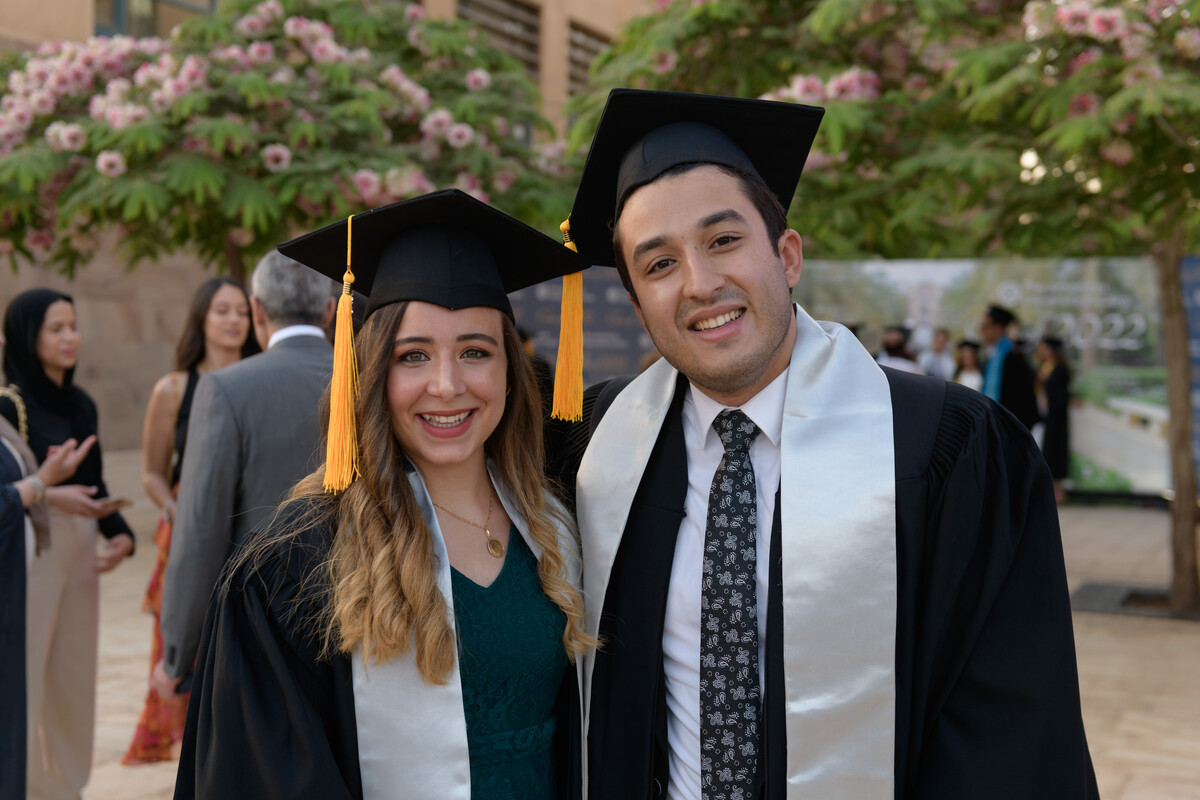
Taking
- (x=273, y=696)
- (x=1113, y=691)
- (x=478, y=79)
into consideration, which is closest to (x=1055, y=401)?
(x=1113, y=691)

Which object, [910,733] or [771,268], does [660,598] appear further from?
[771,268]

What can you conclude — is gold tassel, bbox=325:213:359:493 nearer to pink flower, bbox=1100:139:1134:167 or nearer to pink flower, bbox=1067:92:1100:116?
pink flower, bbox=1067:92:1100:116

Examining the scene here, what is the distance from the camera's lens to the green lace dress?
2.00 metres

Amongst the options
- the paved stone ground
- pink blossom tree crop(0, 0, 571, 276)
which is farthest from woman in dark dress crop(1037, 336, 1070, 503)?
pink blossom tree crop(0, 0, 571, 276)

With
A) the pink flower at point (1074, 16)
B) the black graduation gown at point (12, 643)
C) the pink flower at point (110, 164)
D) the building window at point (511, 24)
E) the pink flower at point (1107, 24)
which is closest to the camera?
the black graduation gown at point (12, 643)

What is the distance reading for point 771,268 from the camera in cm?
204

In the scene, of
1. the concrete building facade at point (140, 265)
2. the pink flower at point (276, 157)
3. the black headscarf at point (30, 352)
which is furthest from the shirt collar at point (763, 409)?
the concrete building facade at point (140, 265)

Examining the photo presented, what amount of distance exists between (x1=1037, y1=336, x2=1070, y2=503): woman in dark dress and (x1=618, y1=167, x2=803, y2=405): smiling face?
10.3 m

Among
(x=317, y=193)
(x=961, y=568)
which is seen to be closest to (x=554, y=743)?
(x=961, y=568)

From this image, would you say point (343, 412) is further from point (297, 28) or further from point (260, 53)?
point (297, 28)

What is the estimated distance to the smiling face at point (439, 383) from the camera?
2004 mm

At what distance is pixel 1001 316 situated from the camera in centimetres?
1098

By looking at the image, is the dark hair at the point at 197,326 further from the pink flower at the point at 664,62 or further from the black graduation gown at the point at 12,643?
the pink flower at the point at 664,62

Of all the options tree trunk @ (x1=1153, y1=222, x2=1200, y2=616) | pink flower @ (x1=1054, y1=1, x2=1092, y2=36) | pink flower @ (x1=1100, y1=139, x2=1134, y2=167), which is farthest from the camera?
tree trunk @ (x1=1153, y1=222, x2=1200, y2=616)
